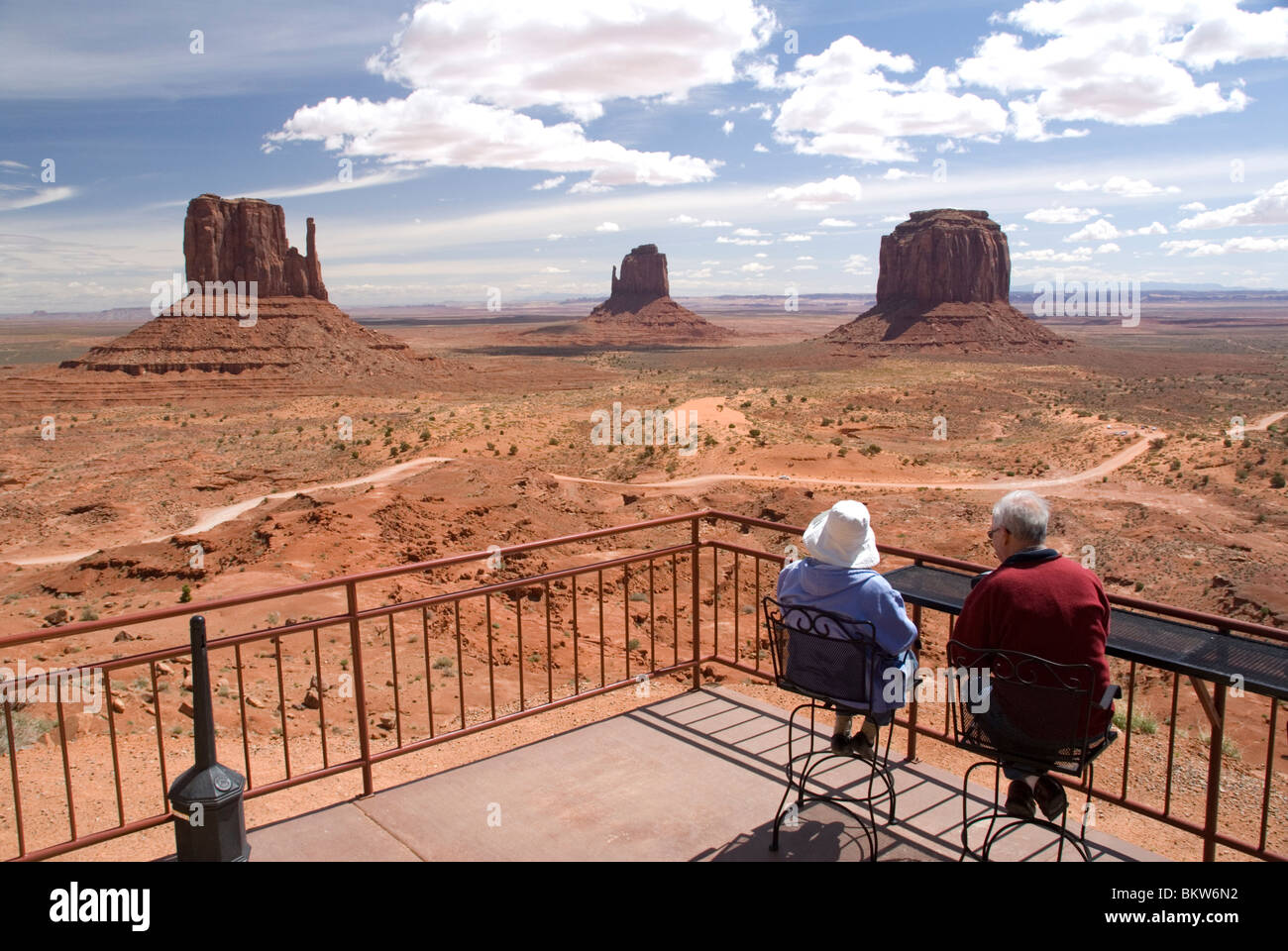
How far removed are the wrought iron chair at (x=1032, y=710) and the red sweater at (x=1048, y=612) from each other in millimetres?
66

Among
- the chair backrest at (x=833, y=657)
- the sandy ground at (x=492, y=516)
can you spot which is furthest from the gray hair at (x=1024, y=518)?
the sandy ground at (x=492, y=516)

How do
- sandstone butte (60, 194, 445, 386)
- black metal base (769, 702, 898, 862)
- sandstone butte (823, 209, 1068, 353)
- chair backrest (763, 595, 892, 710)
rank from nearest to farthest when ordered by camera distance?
chair backrest (763, 595, 892, 710) < black metal base (769, 702, 898, 862) < sandstone butte (60, 194, 445, 386) < sandstone butte (823, 209, 1068, 353)

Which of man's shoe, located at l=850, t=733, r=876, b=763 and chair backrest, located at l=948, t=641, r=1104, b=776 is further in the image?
man's shoe, located at l=850, t=733, r=876, b=763

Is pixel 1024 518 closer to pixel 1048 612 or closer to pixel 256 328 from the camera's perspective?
pixel 1048 612

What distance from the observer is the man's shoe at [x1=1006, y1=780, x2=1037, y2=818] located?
436cm

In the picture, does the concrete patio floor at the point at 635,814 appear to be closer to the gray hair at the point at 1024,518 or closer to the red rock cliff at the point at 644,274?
the gray hair at the point at 1024,518

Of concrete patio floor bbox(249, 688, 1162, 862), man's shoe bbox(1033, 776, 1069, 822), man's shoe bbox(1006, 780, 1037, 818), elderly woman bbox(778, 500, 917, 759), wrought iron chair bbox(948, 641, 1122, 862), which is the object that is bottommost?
concrete patio floor bbox(249, 688, 1162, 862)

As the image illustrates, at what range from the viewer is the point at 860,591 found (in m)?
4.56

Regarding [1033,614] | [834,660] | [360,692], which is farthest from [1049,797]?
[360,692]

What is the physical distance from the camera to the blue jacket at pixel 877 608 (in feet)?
14.9

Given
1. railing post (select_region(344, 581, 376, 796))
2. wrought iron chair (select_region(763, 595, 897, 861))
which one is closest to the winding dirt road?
railing post (select_region(344, 581, 376, 796))

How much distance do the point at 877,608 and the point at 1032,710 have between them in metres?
0.84

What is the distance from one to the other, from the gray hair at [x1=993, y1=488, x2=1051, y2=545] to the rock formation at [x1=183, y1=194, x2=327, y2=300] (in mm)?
89007

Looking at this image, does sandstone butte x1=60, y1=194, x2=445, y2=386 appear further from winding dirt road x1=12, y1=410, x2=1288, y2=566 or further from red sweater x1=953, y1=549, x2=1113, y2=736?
red sweater x1=953, y1=549, x2=1113, y2=736
